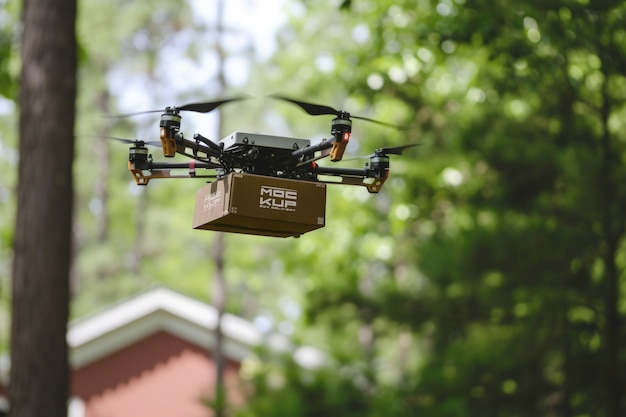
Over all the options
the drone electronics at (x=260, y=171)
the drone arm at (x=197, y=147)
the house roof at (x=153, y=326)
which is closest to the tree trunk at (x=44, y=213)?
the drone electronics at (x=260, y=171)

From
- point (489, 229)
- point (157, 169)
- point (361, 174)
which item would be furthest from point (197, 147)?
point (489, 229)

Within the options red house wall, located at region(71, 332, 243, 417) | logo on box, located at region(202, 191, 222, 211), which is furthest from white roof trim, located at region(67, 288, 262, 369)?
logo on box, located at region(202, 191, 222, 211)

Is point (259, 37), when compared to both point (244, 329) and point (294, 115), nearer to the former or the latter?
point (294, 115)

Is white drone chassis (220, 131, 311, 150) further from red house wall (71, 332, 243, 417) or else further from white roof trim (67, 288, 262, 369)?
red house wall (71, 332, 243, 417)

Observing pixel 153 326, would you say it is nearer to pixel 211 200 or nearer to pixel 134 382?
pixel 134 382

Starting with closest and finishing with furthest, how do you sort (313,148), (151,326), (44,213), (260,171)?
(313,148) < (260,171) < (44,213) < (151,326)

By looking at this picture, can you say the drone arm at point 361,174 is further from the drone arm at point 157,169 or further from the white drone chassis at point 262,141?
the drone arm at point 157,169
